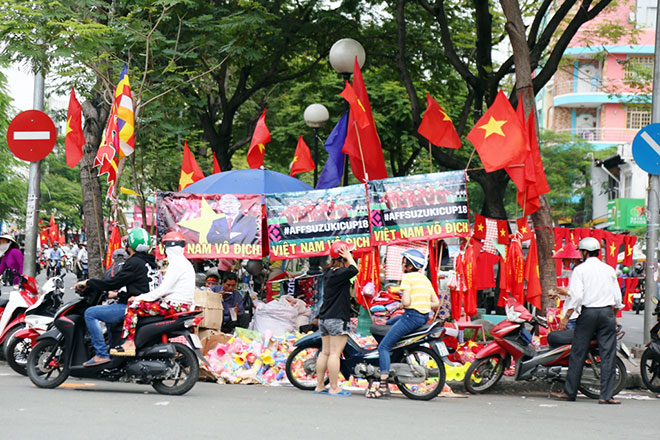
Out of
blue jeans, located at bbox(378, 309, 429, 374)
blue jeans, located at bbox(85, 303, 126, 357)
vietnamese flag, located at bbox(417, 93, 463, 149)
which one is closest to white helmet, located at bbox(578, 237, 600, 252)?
blue jeans, located at bbox(378, 309, 429, 374)

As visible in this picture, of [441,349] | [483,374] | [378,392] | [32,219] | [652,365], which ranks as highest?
[32,219]

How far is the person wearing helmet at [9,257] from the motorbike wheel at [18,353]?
1.94m

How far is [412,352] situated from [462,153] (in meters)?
17.0

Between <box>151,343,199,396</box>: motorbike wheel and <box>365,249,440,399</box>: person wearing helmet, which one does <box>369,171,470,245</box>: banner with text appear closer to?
<box>365,249,440,399</box>: person wearing helmet

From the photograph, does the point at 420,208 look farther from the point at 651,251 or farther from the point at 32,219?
the point at 32,219

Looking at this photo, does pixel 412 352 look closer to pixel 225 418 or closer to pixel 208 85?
pixel 225 418

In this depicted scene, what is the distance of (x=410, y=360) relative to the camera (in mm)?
9484

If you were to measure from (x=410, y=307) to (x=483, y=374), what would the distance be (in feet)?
5.13

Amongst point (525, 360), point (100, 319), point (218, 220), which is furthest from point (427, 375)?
point (218, 220)

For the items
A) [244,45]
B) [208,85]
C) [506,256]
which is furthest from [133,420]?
[208,85]

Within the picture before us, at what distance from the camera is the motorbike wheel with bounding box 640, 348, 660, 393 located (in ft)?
34.9

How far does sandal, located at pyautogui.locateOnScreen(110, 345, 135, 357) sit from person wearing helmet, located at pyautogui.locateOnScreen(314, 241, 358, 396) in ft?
6.50

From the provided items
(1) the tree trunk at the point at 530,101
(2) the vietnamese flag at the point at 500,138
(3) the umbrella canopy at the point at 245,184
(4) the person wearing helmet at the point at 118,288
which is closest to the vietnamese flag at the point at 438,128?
(1) the tree trunk at the point at 530,101

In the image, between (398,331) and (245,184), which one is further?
(245,184)
